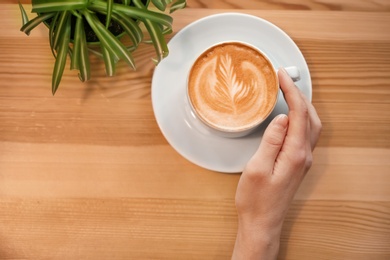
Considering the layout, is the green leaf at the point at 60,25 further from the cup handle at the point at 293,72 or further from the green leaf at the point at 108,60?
the cup handle at the point at 293,72

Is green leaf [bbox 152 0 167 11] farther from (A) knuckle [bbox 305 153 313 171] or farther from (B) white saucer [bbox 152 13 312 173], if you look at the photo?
(A) knuckle [bbox 305 153 313 171]

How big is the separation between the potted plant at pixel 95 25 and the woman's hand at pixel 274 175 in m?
0.24

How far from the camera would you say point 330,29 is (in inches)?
34.1

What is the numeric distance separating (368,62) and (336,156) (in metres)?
0.20

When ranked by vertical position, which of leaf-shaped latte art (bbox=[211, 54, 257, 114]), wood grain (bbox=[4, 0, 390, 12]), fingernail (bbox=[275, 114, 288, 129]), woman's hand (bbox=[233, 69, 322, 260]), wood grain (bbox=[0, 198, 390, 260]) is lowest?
wood grain (bbox=[0, 198, 390, 260])

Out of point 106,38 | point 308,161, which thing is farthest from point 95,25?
point 308,161

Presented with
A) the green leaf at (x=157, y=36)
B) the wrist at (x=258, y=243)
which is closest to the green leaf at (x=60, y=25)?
the green leaf at (x=157, y=36)

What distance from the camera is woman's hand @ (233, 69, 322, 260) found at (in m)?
0.76

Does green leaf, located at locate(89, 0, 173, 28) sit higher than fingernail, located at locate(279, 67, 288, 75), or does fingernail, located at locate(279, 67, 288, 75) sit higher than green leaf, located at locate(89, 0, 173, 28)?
green leaf, located at locate(89, 0, 173, 28)

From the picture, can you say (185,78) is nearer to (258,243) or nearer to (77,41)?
(77,41)

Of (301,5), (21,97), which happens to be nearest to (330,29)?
(301,5)

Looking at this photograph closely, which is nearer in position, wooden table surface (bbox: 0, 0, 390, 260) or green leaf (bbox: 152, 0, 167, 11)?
green leaf (bbox: 152, 0, 167, 11)

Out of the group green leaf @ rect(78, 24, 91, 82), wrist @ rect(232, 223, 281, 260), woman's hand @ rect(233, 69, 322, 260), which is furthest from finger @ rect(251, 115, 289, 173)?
green leaf @ rect(78, 24, 91, 82)

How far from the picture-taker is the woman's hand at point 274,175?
2.49ft
